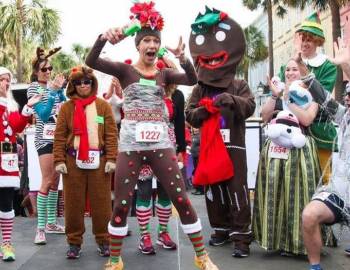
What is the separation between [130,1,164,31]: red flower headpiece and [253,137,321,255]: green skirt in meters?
1.34

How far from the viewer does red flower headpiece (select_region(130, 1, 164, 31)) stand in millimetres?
3791

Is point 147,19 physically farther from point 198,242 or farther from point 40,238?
point 40,238

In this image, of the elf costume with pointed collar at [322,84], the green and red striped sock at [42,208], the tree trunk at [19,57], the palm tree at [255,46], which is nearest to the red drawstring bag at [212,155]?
the elf costume with pointed collar at [322,84]

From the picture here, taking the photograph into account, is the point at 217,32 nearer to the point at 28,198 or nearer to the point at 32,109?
the point at 32,109

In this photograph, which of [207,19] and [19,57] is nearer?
[207,19]

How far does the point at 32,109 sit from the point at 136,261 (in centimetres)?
156

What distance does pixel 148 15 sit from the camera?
3.81 m

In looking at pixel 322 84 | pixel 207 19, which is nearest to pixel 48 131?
pixel 207 19

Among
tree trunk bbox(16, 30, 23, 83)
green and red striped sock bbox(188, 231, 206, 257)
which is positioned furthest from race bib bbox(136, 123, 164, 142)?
tree trunk bbox(16, 30, 23, 83)

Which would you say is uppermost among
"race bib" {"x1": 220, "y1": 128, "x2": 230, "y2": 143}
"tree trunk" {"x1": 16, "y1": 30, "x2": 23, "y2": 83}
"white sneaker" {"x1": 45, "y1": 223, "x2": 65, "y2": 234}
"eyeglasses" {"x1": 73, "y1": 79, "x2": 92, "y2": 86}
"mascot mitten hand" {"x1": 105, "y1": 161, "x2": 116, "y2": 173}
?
"tree trunk" {"x1": 16, "y1": 30, "x2": 23, "y2": 83}

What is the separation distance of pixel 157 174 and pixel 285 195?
1.09 metres

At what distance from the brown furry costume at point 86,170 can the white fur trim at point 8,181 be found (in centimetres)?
35

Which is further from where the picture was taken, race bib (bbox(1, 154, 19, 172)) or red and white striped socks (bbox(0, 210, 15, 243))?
red and white striped socks (bbox(0, 210, 15, 243))

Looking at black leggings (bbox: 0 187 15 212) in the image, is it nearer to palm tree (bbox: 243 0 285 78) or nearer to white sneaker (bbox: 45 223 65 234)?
white sneaker (bbox: 45 223 65 234)
